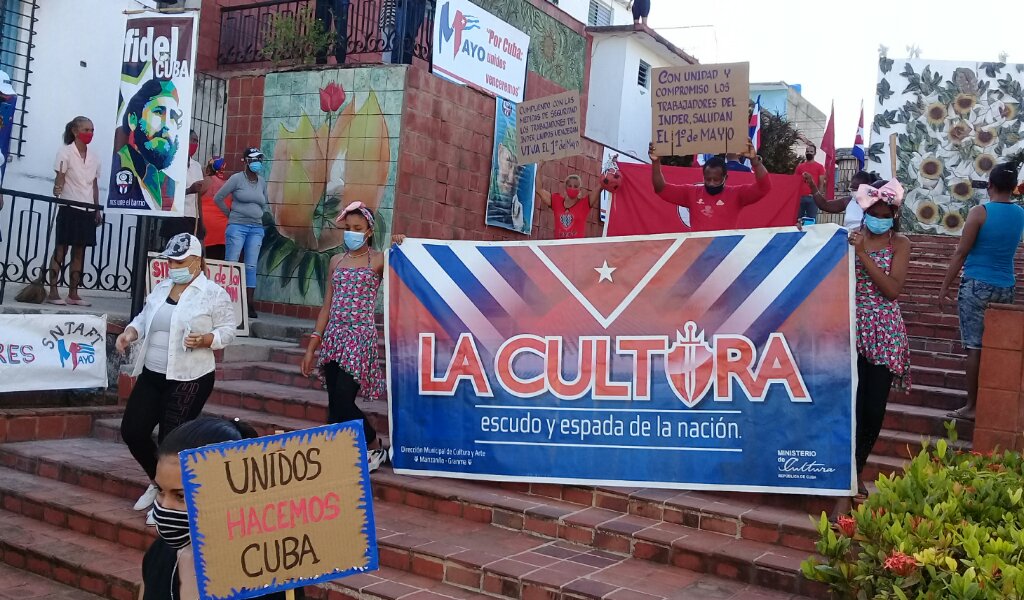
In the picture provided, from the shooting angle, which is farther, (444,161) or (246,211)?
(444,161)

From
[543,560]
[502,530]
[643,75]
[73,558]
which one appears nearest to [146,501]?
[73,558]

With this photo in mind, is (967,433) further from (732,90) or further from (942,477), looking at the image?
(732,90)

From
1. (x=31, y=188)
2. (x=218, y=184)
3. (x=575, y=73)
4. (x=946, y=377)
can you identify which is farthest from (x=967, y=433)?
(x=575, y=73)

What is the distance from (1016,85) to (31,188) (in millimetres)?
16366

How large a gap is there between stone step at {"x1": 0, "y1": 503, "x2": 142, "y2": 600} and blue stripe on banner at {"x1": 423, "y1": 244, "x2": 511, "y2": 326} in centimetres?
248

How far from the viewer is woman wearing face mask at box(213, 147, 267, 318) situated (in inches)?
391

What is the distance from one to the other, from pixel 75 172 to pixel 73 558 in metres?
5.11

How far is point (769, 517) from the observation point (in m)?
5.11

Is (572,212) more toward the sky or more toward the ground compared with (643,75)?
more toward the ground

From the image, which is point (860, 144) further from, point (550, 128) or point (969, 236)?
point (969, 236)

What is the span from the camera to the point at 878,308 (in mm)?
5078

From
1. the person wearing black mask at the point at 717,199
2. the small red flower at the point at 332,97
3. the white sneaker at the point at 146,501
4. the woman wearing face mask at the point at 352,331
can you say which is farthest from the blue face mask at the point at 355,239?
the small red flower at the point at 332,97

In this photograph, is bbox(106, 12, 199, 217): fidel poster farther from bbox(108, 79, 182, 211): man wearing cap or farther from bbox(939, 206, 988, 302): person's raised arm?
bbox(939, 206, 988, 302): person's raised arm

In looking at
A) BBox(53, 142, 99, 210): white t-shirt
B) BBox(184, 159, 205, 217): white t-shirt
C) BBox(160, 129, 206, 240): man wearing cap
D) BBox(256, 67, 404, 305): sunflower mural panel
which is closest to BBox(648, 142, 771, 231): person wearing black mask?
BBox(256, 67, 404, 305): sunflower mural panel
